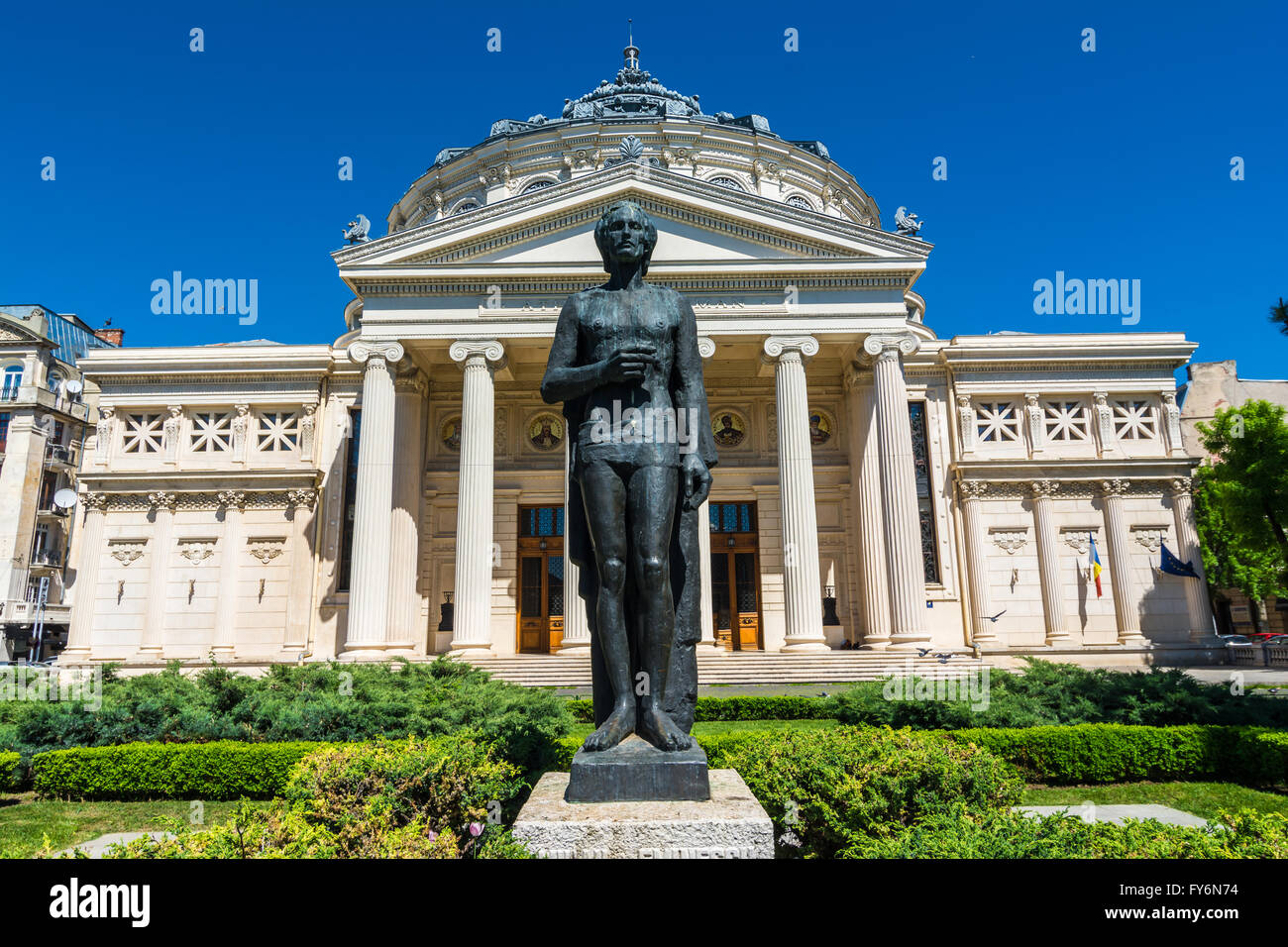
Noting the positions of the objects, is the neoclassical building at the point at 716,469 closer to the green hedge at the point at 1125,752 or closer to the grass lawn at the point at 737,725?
the grass lawn at the point at 737,725

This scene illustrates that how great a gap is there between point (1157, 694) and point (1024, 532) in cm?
1982

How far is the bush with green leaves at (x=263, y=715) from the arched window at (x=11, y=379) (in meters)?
43.8

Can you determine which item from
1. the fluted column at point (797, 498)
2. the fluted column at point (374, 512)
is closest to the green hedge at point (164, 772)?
the fluted column at point (374, 512)

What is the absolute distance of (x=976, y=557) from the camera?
1232 inches

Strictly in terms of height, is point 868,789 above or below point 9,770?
above

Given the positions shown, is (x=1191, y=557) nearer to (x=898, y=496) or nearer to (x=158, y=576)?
(x=898, y=496)

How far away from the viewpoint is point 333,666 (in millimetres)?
15750

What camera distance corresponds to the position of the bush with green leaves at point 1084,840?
407 cm

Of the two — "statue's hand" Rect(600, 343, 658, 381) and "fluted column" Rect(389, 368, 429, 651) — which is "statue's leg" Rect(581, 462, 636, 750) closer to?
"statue's hand" Rect(600, 343, 658, 381)

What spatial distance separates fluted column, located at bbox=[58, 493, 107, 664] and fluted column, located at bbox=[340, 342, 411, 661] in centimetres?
1255

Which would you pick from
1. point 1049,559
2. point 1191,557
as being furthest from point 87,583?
point 1191,557

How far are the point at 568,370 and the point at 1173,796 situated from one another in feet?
34.0
